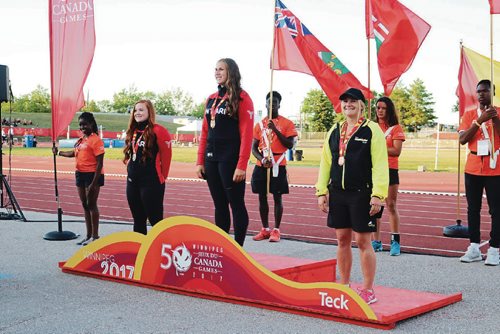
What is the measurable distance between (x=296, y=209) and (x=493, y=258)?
21.9ft

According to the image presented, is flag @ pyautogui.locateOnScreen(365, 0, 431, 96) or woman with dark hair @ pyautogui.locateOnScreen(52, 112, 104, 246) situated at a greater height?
flag @ pyautogui.locateOnScreen(365, 0, 431, 96)

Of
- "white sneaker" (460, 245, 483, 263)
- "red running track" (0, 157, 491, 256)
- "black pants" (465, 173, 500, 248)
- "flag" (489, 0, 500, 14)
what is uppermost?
"flag" (489, 0, 500, 14)

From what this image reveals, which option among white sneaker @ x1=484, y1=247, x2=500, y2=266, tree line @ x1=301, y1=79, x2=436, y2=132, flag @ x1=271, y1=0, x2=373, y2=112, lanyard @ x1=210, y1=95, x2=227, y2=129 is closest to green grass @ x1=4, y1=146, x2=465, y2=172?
flag @ x1=271, y1=0, x2=373, y2=112

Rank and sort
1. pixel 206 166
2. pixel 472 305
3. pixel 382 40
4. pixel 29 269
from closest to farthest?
pixel 472 305 → pixel 206 166 → pixel 29 269 → pixel 382 40

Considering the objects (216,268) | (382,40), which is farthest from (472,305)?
(382,40)

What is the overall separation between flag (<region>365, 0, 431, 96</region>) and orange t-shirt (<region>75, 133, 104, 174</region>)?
12.1 ft

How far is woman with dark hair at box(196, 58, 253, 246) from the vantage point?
20.5 ft

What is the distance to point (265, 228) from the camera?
373 inches

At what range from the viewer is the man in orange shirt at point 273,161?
9.19 meters

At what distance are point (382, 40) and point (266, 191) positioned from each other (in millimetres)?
2514

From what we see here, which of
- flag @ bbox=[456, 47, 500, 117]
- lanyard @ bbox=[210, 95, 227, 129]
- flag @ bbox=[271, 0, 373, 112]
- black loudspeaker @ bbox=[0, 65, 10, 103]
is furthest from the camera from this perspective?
black loudspeaker @ bbox=[0, 65, 10, 103]

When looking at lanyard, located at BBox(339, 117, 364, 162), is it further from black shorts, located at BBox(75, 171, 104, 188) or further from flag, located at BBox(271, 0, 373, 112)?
black shorts, located at BBox(75, 171, 104, 188)

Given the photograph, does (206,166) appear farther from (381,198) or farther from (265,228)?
(265,228)

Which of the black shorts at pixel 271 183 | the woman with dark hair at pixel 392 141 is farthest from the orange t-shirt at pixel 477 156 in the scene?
the black shorts at pixel 271 183
